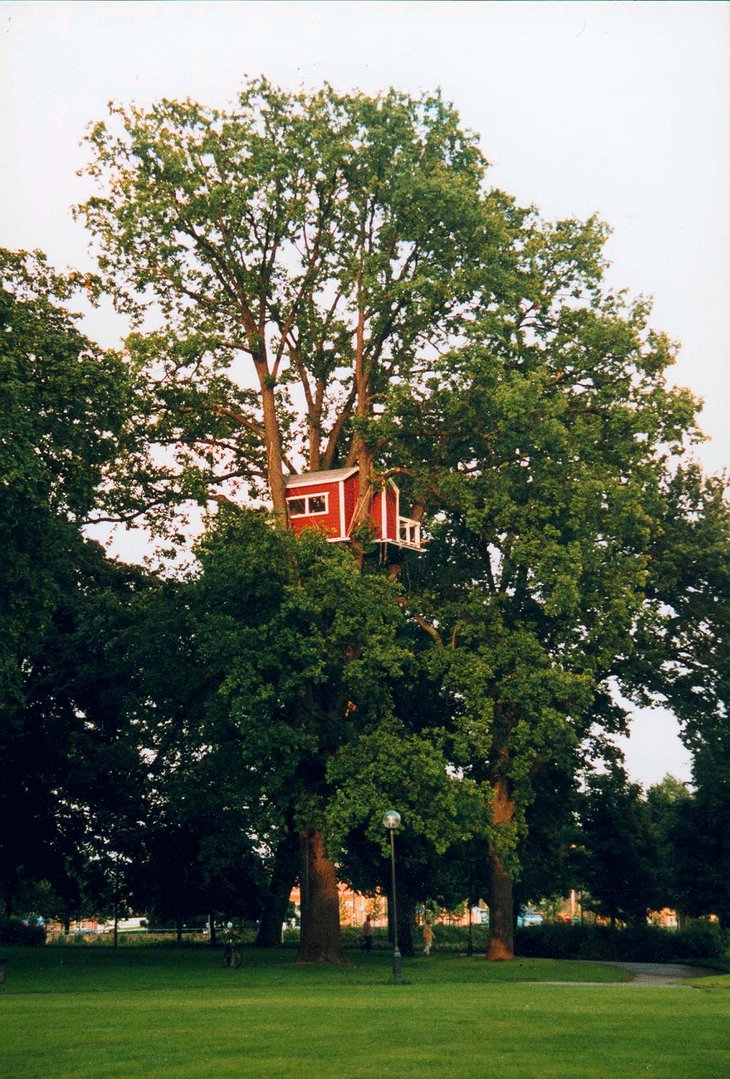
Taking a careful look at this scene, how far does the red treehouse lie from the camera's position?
44.4m

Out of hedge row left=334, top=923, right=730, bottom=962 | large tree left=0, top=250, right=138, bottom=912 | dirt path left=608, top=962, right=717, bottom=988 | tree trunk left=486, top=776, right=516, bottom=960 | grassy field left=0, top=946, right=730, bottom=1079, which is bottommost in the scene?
dirt path left=608, top=962, right=717, bottom=988

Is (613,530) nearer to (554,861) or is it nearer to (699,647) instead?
(699,647)

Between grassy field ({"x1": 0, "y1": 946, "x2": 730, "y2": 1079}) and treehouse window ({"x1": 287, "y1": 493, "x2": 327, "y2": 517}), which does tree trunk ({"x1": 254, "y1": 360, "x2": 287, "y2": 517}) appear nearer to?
treehouse window ({"x1": 287, "y1": 493, "x2": 327, "y2": 517})

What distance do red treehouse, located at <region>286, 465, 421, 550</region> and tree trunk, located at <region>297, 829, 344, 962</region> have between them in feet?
34.7

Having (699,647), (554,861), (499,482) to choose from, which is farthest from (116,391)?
(554,861)

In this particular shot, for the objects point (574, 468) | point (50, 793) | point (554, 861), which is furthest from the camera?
point (554, 861)

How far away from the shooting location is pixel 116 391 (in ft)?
127

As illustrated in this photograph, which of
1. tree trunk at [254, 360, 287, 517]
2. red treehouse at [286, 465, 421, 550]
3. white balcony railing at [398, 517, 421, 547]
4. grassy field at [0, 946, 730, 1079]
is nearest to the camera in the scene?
grassy field at [0, 946, 730, 1079]

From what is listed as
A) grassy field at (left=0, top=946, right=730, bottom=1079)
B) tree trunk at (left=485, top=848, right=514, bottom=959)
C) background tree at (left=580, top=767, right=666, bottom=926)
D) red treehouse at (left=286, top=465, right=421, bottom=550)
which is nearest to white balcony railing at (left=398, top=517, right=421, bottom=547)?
red treehouse at (left=286, top=465, right=421, bottom=550)

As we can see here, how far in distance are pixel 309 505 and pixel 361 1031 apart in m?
29.5

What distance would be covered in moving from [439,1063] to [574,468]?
30621 mm

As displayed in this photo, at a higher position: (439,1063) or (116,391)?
(116,391)

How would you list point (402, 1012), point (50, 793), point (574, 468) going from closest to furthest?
point (402, 1012) < point (574, 468) < point (50, 793)

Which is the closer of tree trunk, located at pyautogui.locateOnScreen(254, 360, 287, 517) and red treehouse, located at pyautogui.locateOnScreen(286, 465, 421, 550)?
red treehouse, located at pyautogui.locateOnScreen(286, 465, 421, 550)
